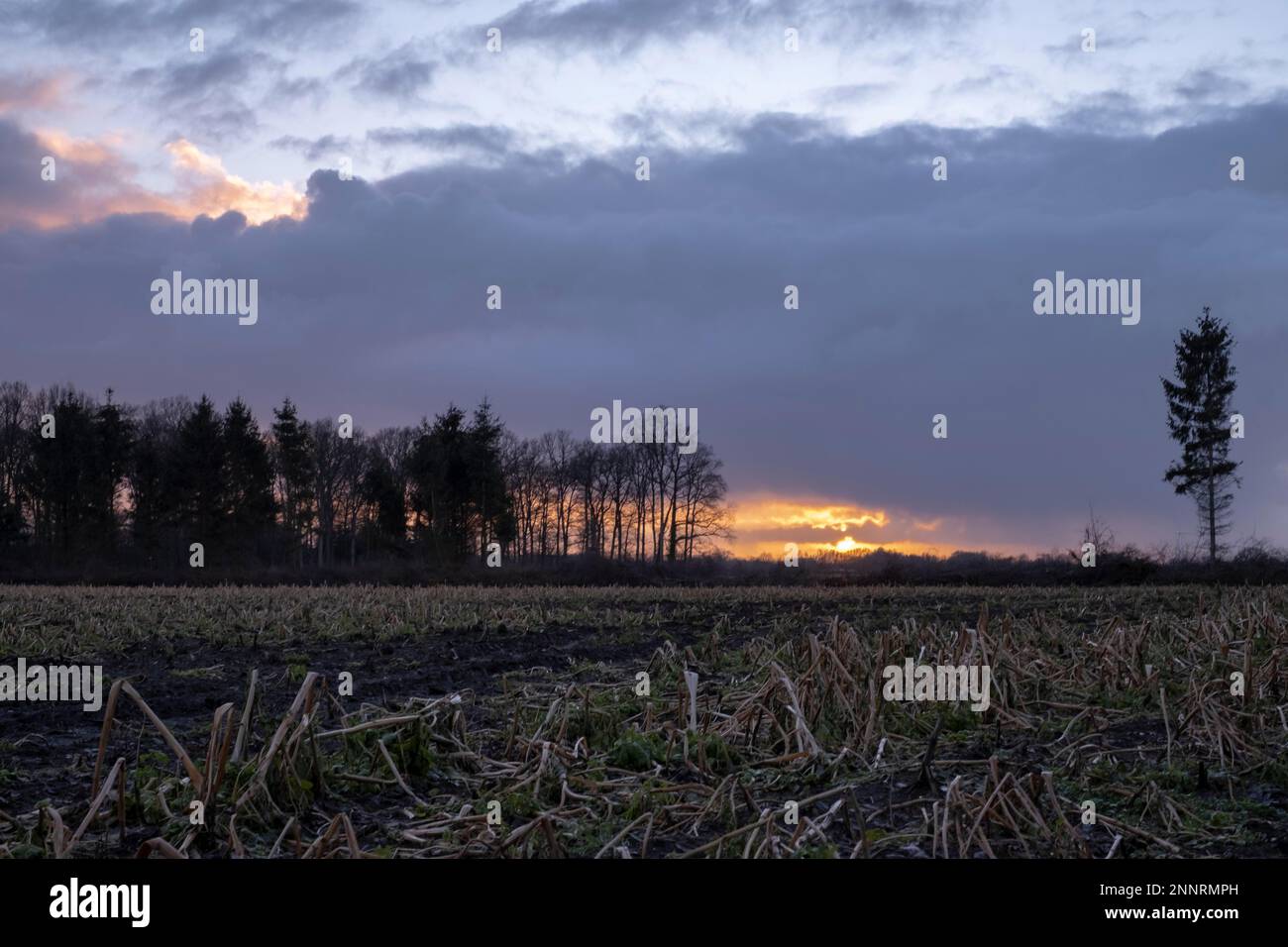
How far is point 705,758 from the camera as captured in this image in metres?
6.83

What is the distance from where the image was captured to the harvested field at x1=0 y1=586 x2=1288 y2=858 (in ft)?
18.1

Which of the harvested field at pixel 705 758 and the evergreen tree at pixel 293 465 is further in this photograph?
the evergreen tree at pixel 293 465

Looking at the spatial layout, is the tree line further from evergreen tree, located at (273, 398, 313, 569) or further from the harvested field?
the harvested field

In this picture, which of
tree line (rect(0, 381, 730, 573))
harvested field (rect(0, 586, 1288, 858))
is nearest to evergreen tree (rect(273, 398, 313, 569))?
tree line (rect(0, 381, 730, 573))

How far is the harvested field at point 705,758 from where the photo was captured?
5516 millimetres

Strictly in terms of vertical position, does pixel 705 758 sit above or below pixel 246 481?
below

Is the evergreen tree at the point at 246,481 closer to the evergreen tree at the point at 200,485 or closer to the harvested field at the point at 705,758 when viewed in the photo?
the evergreen tree at the point at 200,485

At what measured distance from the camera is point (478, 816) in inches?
227

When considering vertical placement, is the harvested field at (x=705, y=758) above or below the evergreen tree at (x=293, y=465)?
below

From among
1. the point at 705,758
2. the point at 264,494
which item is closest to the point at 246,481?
the point at 264,494

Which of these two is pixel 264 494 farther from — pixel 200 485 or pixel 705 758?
pixel 705 758

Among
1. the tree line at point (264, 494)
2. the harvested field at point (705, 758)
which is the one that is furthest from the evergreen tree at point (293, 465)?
the harvested field at point (705, 758)
